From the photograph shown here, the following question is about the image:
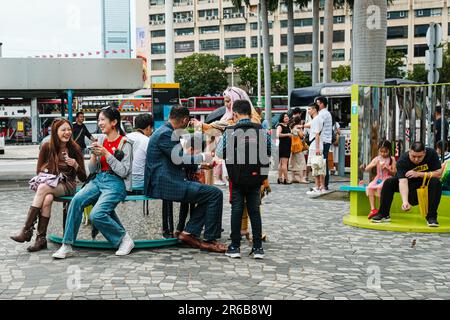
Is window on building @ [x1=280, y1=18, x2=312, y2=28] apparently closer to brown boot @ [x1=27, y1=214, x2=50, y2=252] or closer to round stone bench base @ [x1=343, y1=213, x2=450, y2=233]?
round stone bench base @ [x1=343, y1=213, x2=450, y2=233]

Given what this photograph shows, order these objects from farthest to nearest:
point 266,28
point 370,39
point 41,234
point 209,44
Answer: point 209,44 → point 266,28 → point 370,39 → point 41,234

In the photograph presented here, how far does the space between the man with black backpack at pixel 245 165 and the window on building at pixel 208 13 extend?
93.3 metres

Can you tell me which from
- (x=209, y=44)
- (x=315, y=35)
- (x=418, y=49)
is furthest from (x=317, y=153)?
(x=209, y=44)

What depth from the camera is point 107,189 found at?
702 centimetres

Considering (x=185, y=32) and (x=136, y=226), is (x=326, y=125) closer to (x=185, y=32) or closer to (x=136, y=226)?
(x=136, y=226)

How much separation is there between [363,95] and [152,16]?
9874cm

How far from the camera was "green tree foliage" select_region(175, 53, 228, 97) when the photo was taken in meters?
79.2

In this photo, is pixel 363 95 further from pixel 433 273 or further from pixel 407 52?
pixel 407 52

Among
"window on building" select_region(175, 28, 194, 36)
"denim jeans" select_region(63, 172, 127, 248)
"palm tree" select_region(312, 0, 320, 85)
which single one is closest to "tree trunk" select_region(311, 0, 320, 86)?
"palm tree" select_region(312, 0, 320, 85)

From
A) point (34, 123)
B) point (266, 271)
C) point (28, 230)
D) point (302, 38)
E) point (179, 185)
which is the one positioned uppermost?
point (302, 38)

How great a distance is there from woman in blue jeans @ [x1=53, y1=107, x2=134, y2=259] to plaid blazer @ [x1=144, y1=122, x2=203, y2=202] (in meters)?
0.31

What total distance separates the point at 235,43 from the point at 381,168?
8885 centimetres

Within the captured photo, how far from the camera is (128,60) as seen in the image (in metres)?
14.7
